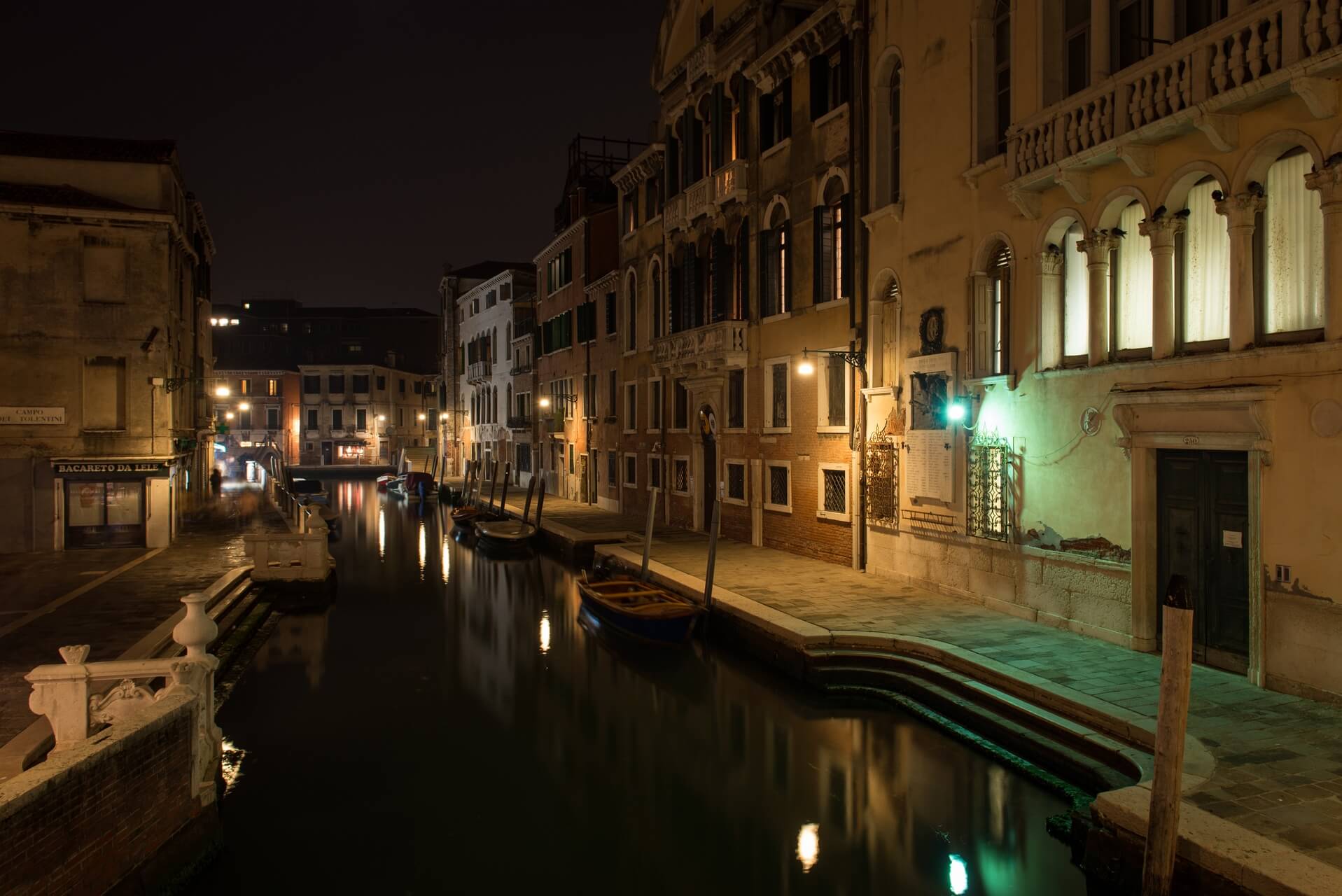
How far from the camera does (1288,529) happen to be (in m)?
7.69

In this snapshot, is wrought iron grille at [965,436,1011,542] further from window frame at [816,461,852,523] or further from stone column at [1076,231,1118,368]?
window frame at [816,461,852,523]

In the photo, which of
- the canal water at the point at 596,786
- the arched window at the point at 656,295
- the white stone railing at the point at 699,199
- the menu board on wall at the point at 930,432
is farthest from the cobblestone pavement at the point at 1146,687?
the arched window at the point at 656,295

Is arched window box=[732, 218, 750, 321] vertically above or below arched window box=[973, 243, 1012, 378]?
above

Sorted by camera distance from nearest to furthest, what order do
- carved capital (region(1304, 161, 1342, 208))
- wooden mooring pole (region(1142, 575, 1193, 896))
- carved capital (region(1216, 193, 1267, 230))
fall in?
wooden mooring pole (region(1142, 575, 1193, 896)), carved capital (region(1304, 161, 1342, 208)), carved capital (region(1216, 193, 1267, 230))

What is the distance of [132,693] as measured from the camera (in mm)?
6141

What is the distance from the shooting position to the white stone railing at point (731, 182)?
18.2 m

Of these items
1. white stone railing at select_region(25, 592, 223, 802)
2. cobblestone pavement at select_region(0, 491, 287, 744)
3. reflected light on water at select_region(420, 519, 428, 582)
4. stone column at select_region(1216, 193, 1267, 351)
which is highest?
stone column at select_region(1216, 193, 1267, 351)

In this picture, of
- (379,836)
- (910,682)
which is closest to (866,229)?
(910,682)

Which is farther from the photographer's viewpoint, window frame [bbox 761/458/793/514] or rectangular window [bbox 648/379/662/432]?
rectangular window [bbox 648/379/662/432]

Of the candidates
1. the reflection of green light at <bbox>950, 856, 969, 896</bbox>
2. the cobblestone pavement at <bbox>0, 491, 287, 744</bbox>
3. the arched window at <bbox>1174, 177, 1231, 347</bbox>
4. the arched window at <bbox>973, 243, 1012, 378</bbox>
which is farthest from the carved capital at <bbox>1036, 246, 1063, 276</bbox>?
the cobblestone pavement at <bbox>0, 491, 287, 744</bbox>

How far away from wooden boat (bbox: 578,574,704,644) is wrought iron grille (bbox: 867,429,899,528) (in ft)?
10.2

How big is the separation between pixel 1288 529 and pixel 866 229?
8.01 metres

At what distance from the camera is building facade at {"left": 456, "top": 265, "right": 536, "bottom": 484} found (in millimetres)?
38281

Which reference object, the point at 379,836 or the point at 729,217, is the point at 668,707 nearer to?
the point at 379,836
